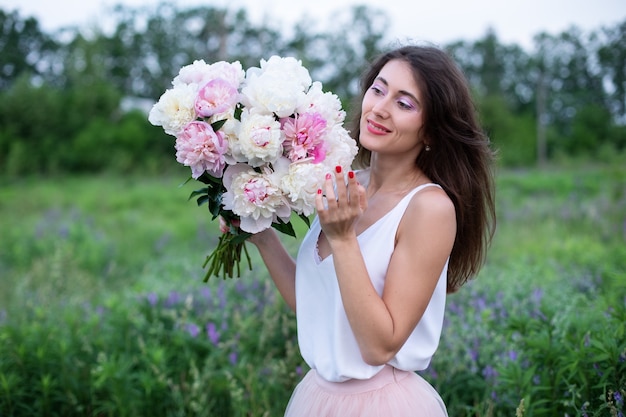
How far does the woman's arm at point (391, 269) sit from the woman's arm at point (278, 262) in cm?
55

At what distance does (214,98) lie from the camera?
1.77m

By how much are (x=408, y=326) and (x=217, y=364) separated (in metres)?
2.17

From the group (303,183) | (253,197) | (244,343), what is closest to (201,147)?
(253,197)

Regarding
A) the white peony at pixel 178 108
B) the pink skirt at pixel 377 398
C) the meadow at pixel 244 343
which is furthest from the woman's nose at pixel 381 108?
the meadow at pixel 244 343

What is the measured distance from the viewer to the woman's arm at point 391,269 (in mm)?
1587

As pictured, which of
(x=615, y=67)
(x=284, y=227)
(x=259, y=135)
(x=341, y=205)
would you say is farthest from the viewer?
(x=615, y=67)

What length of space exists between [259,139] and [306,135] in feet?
0.50

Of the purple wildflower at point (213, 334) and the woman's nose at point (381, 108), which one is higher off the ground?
the woman's nose at point (381, 108)

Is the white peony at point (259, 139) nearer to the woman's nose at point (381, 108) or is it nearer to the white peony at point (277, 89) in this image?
the white peony at point (277, 89)

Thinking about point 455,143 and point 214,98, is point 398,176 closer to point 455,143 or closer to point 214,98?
point 455,143

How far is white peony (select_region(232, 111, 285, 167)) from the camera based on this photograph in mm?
1682

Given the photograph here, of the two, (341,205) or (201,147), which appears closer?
(341,205)

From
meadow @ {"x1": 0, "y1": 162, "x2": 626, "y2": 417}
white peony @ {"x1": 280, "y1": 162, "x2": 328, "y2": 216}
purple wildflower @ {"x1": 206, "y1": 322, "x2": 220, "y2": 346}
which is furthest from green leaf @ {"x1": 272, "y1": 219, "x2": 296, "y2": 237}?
purple wildflower @ {"x1": 206, "y1": 322, "x2": 220, "y2": 346}

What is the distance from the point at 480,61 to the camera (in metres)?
44.8
